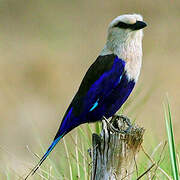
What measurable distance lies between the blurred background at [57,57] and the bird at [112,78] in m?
3.77

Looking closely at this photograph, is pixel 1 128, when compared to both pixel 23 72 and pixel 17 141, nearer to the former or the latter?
pixel 17 141

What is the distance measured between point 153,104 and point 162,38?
2397 millimetres

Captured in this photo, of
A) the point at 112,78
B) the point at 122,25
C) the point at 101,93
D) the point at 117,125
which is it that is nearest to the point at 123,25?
the point at 122,25

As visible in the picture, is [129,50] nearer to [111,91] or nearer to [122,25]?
[122,25]

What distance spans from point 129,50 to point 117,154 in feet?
3.85

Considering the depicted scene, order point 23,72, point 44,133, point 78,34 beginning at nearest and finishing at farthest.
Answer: point 44,133 → point 23,72 → point 78,34

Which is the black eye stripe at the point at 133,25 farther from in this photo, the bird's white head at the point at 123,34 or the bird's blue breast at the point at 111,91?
the bird's blue breast at the point at 111,91

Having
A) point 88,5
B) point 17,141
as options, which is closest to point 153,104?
point 17,141

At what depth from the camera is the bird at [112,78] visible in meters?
5.38

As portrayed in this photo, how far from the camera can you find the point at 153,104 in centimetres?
1102

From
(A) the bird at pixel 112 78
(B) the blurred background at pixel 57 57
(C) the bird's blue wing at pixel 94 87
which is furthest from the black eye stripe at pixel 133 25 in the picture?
(B) the blurred background at pixel 57 57

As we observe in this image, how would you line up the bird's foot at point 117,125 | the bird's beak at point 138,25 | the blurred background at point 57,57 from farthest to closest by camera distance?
the blurred background at point 57,57 → the bird's beak at point 138,25 → the bird's foot at point 117,125

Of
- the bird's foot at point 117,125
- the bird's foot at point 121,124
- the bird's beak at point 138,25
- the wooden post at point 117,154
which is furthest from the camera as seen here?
the bird's beak at point 138,25

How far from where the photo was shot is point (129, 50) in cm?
542
